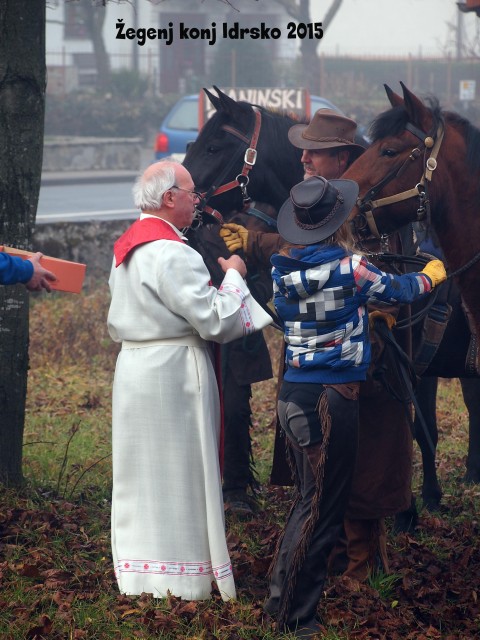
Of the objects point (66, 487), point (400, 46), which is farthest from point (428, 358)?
point (400, 46)

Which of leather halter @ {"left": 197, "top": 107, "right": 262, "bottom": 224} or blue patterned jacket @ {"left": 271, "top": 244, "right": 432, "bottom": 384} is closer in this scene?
blue patterned jacket @ {"left": 271, "top": 244, "right": 432, "bottom": 384}

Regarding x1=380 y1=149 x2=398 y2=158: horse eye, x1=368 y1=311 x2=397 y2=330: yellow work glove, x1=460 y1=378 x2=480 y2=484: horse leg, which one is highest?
x1=380 y1=149 x2=398 y2=158: horse eye

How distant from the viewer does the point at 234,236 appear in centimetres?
554

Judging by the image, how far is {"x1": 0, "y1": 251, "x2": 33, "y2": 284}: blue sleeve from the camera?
4625mm

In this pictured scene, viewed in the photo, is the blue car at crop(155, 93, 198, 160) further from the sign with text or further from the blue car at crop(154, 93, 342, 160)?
the sign with text

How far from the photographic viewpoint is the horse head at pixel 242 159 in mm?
5945

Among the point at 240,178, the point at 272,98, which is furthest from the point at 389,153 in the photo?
the point at 272,98

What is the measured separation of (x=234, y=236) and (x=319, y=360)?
1402mm

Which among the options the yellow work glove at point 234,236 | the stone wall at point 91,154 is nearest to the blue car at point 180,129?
the stone wall at point 91,154

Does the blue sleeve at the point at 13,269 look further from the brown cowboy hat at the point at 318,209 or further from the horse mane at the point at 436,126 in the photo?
the horse mane at the point at 436,126

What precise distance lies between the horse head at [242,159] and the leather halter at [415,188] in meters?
1.17

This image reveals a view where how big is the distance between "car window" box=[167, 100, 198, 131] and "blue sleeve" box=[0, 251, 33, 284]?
1560 centimetres

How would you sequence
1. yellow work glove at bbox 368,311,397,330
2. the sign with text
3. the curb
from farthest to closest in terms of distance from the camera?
the curb → the sign with text → yellow work glove at bbox 368,311,397,330

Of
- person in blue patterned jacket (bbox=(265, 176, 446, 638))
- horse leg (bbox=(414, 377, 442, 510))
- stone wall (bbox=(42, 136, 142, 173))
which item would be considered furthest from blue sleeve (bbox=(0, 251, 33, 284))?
stone wall (bbox=(42, 136, 142, 173))
